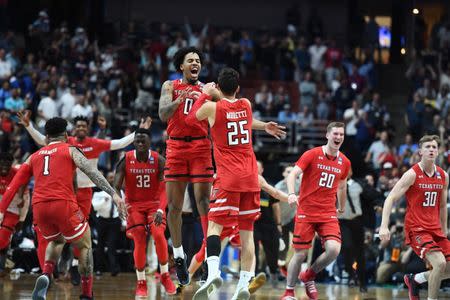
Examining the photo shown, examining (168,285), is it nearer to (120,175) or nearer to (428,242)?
(120,175)

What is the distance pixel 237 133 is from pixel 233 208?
0.92 metres

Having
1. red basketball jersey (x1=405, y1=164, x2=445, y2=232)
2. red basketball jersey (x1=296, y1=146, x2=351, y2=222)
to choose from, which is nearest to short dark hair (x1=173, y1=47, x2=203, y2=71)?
red basketball jersey (x1=296, y1=146, x2=351, y2=222)

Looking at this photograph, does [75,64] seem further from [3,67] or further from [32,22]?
[32,22]

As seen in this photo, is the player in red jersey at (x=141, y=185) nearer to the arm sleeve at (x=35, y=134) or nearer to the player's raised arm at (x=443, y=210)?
the arm sleeve at (x=35, y=134)

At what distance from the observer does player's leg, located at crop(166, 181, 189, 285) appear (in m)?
15.1

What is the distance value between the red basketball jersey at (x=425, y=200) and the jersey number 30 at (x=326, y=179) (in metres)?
1.10

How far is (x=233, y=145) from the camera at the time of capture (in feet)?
44.8

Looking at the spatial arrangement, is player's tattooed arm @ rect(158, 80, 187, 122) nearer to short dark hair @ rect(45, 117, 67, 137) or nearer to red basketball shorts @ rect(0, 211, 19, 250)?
short dark hair @ rect(45, 117, 67, 137)

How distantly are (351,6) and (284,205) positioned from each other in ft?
55.6

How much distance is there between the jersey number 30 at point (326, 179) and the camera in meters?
15.7

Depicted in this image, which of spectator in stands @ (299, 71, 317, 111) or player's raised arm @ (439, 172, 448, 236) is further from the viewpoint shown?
spectator in stands @ (299, 71, 317, 111)

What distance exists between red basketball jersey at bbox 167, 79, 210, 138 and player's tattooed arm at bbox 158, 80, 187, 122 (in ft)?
0.27

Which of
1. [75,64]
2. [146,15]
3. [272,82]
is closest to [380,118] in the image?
[272,82]

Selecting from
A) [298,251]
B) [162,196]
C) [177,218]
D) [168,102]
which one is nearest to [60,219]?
[177,218]
